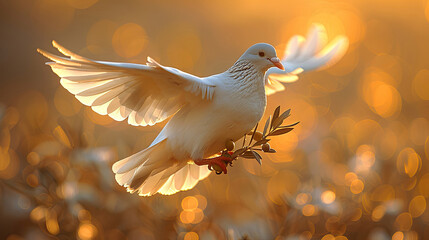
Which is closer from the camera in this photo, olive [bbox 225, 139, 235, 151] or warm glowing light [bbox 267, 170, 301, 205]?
olive [bbox 225, 139, 235, 151]

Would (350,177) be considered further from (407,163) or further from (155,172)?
(155,172)

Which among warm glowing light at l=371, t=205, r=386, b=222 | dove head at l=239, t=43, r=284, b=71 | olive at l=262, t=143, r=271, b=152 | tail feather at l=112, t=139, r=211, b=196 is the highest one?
dove head at l=239, t=43, r=284, b=71

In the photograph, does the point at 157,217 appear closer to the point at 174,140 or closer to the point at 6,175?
the point at 174,140

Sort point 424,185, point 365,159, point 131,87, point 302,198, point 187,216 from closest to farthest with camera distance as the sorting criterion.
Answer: point 131,87 < point 302,198 < point 187,216 < point 365,159 < point 424,185

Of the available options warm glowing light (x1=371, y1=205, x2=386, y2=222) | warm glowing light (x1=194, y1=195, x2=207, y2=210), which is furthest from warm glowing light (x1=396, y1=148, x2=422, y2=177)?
warm glowing light (x1=194, y1=195, x2=207, y2=210)

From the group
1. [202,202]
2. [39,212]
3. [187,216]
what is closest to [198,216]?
[187,216]

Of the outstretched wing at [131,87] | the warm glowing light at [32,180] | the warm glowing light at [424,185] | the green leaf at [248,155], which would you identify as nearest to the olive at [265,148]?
the green leaf at [248,155]

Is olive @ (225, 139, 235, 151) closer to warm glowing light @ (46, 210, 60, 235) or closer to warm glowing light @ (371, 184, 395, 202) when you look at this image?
A: warm glowing light @ (46, 210, 60, 235)
